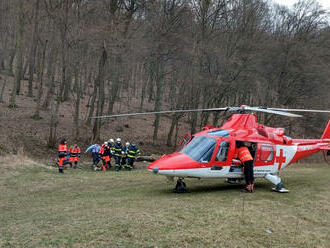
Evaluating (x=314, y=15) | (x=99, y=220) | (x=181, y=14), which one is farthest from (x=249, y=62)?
(x=99, y=220)

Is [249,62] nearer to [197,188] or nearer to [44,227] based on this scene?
[197,188]

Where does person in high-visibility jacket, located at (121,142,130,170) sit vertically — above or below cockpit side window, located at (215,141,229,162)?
below

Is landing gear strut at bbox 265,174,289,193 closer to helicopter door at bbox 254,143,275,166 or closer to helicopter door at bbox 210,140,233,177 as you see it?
helicopter door at bbox 254,143,275,166

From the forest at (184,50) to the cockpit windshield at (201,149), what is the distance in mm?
12374

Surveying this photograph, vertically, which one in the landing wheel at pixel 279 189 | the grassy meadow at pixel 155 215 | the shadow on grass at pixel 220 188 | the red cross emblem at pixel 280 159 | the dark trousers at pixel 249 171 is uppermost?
the red cross emblem at pixel 280 159

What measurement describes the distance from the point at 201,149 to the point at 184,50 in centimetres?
1658

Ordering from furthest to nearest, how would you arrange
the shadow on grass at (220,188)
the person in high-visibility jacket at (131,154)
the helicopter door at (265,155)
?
the person in high-visibility jacket at (131,154), the helicopter door at (265,155), the shadow on grass at (220,188)

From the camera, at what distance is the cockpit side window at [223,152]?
32.9 feet

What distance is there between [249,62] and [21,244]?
23.8 m

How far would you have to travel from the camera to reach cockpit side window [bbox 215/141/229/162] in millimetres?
10039

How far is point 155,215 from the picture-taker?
23.3ft

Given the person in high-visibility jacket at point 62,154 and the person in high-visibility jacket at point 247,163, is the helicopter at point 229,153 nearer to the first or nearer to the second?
the person in high-visibility jacket at point 247,163

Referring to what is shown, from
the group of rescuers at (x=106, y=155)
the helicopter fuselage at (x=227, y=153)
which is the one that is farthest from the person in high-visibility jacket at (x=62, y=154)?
the helicopter fuselage at (x=227, y=153)

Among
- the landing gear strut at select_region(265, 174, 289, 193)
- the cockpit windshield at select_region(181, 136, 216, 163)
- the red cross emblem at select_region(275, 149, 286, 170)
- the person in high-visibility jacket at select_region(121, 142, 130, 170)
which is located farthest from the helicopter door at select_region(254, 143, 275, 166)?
the person in high-visibility jacket at select_region(121, 142, 130, 170)
